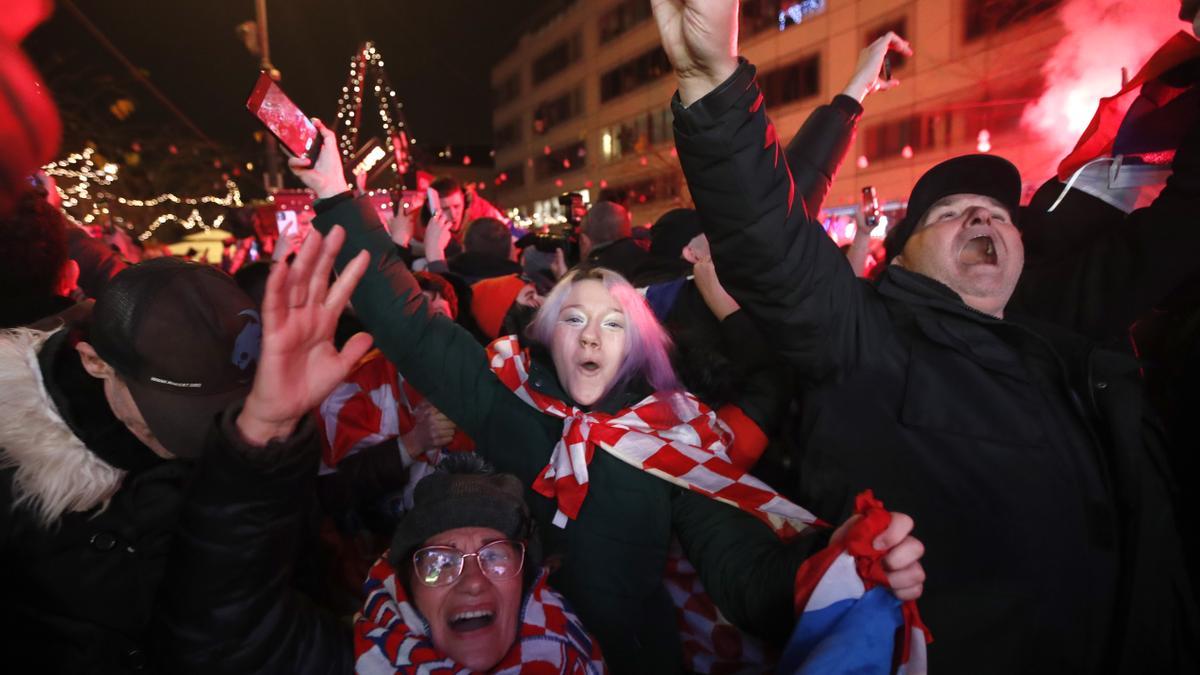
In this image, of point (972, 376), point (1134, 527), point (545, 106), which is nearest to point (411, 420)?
point (972, 376)

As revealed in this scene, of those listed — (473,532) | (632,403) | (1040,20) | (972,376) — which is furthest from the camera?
(1040,20)

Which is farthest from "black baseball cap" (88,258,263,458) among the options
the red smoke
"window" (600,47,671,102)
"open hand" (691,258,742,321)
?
"window" (600,47,671,102)

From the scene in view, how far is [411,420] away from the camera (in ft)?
8.98

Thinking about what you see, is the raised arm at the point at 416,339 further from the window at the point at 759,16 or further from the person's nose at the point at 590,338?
the window at the point at 759,16

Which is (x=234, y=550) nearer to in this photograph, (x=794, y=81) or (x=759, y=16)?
(x=794, y=81)

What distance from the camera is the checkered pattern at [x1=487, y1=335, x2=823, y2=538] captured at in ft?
6.09

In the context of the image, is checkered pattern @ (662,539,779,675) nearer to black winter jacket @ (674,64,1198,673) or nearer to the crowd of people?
the crowd of people

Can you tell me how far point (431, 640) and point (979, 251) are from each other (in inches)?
78.3

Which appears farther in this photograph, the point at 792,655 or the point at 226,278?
the point at 226,278

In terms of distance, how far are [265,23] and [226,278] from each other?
11.2m

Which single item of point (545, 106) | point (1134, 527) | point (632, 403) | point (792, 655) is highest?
point (545, 106)

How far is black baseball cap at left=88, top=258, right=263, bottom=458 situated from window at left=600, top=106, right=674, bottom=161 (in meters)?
29.7

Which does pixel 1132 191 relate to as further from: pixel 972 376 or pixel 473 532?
pixel 473 532

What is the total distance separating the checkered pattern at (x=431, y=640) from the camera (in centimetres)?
160
